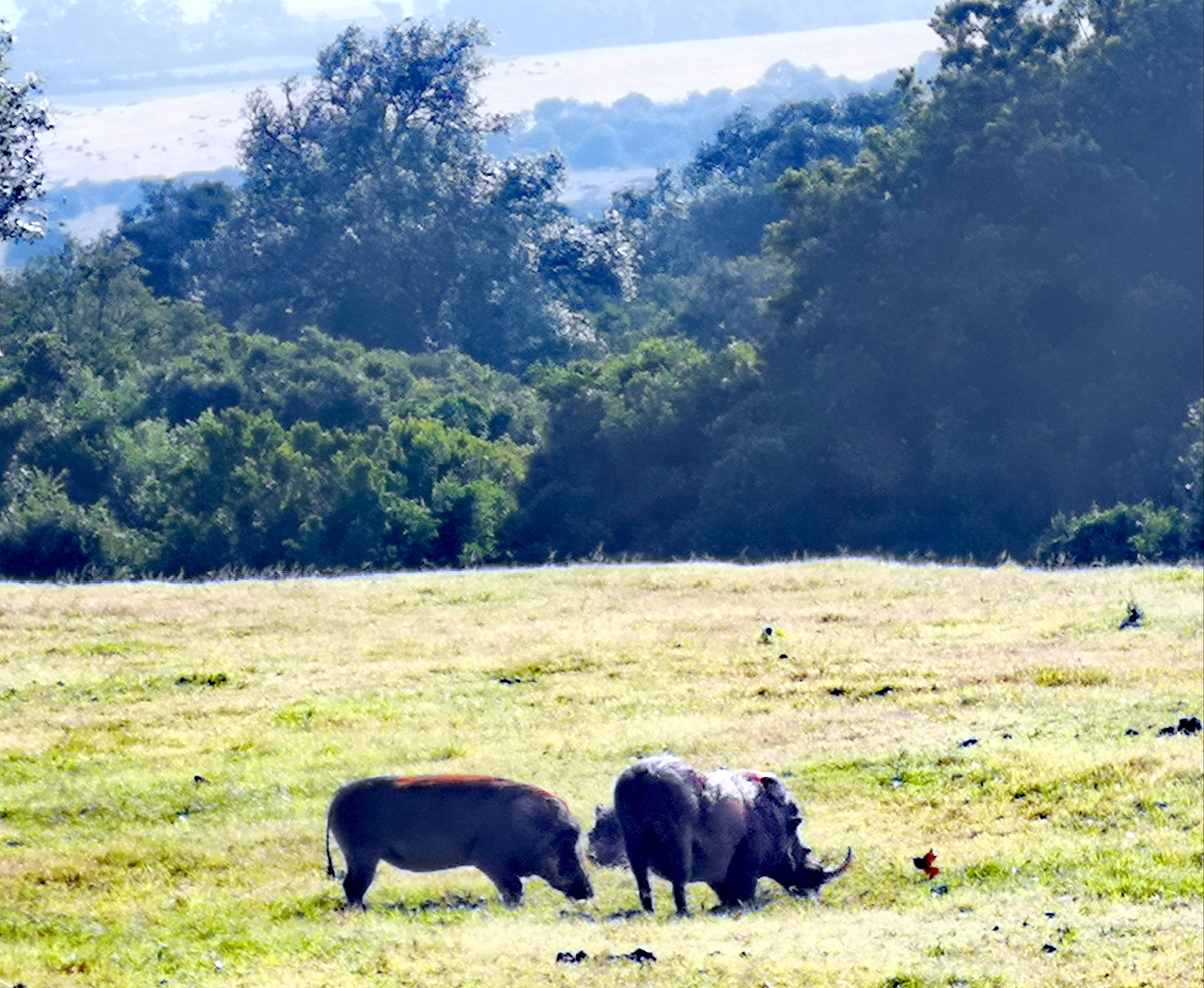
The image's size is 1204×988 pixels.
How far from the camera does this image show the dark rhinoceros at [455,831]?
16891mm

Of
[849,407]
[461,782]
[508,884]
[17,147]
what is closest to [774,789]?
[508,884]

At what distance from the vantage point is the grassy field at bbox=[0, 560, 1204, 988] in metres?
15.4

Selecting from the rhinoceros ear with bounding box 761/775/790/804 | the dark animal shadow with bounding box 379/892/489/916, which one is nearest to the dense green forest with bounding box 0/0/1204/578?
the rhinoceros ear with bounding box 761/775/790/804

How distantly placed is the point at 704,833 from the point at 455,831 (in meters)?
2.00

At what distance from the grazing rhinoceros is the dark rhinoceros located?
338 mm

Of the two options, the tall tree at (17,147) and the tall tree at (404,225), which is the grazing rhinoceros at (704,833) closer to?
the tall tree at (17,147)

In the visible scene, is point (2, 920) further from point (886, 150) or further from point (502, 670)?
point (886, 150)

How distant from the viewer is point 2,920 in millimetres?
17359

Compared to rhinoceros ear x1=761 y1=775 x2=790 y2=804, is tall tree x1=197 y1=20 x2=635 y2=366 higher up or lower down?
higher up

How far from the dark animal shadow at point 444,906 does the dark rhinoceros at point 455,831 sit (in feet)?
1.05

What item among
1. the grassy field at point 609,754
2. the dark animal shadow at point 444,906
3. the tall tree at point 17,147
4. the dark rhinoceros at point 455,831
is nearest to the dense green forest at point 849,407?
the tall tree at point 17,147

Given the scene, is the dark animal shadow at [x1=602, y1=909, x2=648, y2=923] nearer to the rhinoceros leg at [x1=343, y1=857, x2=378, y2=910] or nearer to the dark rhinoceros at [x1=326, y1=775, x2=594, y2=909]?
the dark rhinoceros at [x1=326, y1=775, x2=594, y2=909]

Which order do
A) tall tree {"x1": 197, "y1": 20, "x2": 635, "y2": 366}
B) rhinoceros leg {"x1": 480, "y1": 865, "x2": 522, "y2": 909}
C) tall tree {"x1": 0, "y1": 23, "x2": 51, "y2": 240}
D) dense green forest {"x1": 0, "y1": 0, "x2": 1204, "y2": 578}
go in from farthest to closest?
1. tall tree {"x1": 197, "y1": 20, "x2": 635, "y2": 366}
2. dense green forest {"x1": 0, "y1": 0, "x2": 1204, "y2": 578}
3. tall tree {"x1": 0, "y1": 23, "x2": 51, "y2": 240}
4. rhinoceros leg {"x1": 480, "y1": 865, "x2": 522, "y2": 909}

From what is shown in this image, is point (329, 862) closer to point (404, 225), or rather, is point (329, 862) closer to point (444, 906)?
point (444, 906)
